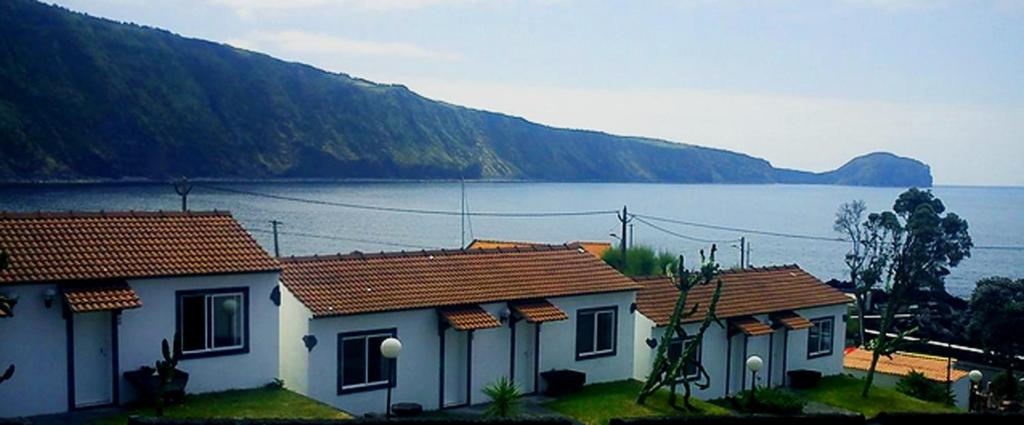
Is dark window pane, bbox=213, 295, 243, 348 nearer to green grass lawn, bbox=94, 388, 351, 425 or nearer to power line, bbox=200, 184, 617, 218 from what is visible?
green grass lawn, bbox=94, 388, 351, 425

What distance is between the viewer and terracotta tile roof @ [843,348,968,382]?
32309mm

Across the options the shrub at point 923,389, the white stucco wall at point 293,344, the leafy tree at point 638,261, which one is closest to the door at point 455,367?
the white stucco wall at point 293,344

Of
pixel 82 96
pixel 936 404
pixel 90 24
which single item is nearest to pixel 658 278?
pixel 936 404

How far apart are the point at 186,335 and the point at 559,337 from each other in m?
9.34

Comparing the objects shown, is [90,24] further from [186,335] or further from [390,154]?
[186,335]

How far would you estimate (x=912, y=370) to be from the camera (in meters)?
32.0

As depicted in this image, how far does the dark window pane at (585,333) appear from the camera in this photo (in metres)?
24.9

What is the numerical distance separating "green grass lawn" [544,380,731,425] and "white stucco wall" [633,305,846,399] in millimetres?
1951

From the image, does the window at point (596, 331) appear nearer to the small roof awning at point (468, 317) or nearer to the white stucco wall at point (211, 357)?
the small roof awning at point (468, 317)

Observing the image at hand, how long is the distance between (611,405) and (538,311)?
2831mm

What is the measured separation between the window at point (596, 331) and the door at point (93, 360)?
11.5 m

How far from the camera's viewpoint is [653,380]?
75.6ft

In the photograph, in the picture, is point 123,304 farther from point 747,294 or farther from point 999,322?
point 999,322

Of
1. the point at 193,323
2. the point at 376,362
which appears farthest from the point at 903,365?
the point at 193,323
